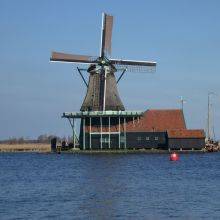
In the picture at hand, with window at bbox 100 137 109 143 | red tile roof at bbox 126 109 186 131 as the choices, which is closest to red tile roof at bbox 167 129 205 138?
red tile roof at bbox 126 109 186 131

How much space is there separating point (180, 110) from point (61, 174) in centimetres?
4463

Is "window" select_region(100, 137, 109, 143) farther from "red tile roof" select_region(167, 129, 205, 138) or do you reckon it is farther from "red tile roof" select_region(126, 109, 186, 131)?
"red tile roof" select_region(167, 129, 205, 138)

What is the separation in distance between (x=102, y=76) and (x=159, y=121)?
10.7 metres

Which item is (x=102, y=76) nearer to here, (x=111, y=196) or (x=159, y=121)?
(x=159, y=121)

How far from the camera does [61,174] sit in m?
49.7

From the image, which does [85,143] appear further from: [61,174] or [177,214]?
[177,214]

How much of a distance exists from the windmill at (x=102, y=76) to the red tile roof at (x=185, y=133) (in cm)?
742

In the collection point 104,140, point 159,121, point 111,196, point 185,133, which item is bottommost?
point 111,196

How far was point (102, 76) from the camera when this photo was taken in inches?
3366

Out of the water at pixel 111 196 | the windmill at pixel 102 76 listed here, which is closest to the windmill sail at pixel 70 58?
the windmill at pixel 102 76

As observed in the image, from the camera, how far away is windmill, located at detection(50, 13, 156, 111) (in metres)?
85.3

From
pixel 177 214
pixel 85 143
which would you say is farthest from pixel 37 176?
pixel 85 143

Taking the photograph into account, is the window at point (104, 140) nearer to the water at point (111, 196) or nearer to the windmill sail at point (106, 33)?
the windmill sail at point (106, 33)

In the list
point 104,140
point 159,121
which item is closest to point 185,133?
point 159,121
